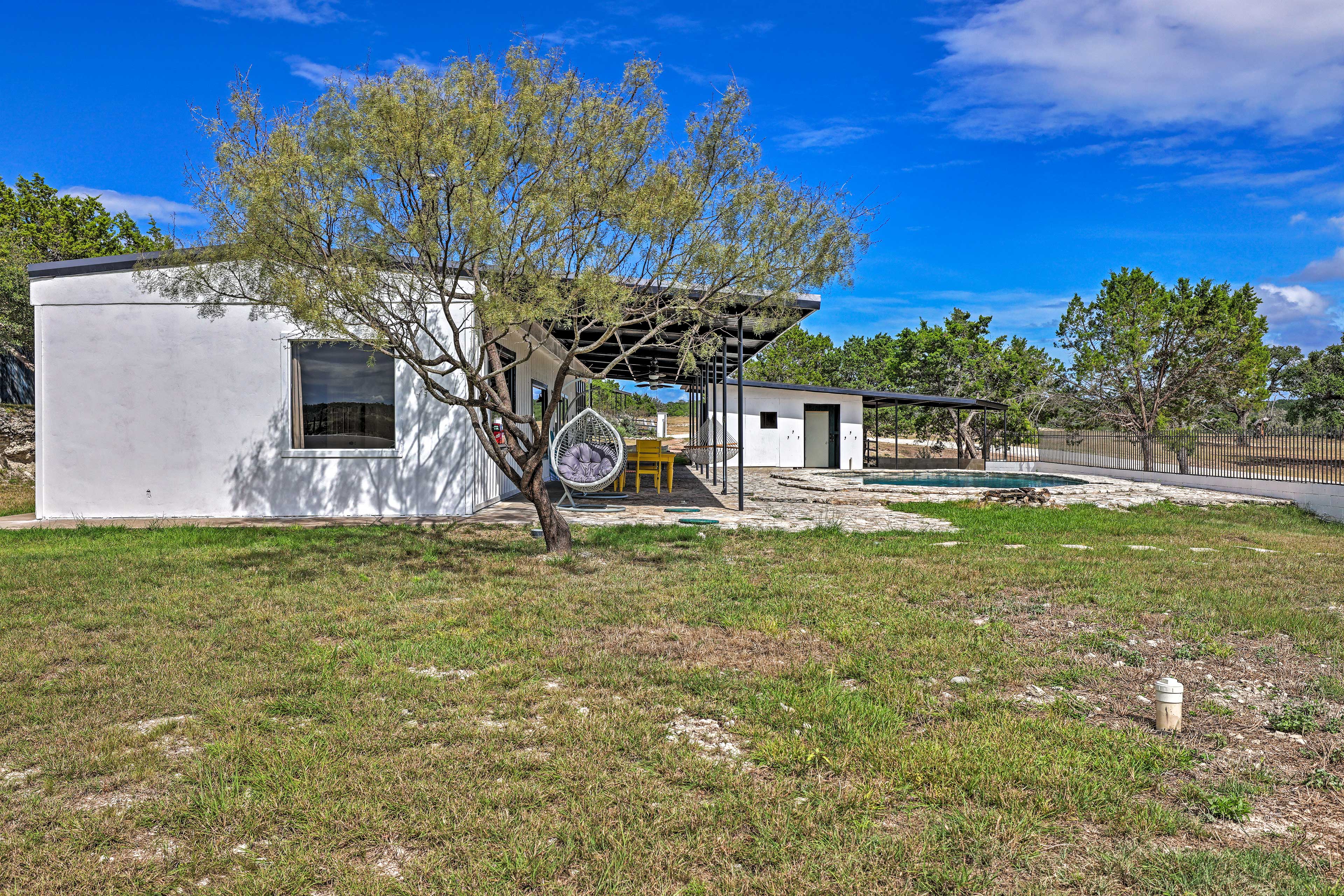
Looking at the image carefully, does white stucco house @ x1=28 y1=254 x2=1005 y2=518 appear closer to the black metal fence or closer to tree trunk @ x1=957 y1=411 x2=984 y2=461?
the black metal fence

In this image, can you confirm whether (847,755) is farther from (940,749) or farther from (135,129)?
(135,129)

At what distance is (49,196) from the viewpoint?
70.9 ft

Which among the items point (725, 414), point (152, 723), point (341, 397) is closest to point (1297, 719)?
point (152, 723)

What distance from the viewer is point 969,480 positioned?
18.5 m

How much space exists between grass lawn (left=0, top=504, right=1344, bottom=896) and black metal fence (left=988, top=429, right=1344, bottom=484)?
904 centimetres

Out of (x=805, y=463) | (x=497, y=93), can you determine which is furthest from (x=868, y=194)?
(x=805, y=463)

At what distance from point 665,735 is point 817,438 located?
21961 mm

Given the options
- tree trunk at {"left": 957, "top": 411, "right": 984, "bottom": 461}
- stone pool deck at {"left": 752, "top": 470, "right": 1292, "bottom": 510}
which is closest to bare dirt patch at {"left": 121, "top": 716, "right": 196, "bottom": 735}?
stone pool deck at {"left": 752, "top": 470, "right": 1292, "bottom": 510}

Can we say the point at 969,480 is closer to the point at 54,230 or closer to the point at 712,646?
the point at 712,646

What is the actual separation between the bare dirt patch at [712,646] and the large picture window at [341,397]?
A: 6173mm

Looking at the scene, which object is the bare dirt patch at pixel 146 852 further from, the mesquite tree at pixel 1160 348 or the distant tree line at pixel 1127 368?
the mesquite tree at pixel 1160 348

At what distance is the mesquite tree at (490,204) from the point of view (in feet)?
15.9

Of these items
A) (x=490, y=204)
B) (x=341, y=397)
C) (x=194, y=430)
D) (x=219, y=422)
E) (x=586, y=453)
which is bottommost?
(x=586, y=453)

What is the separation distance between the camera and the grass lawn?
6.18 ft
